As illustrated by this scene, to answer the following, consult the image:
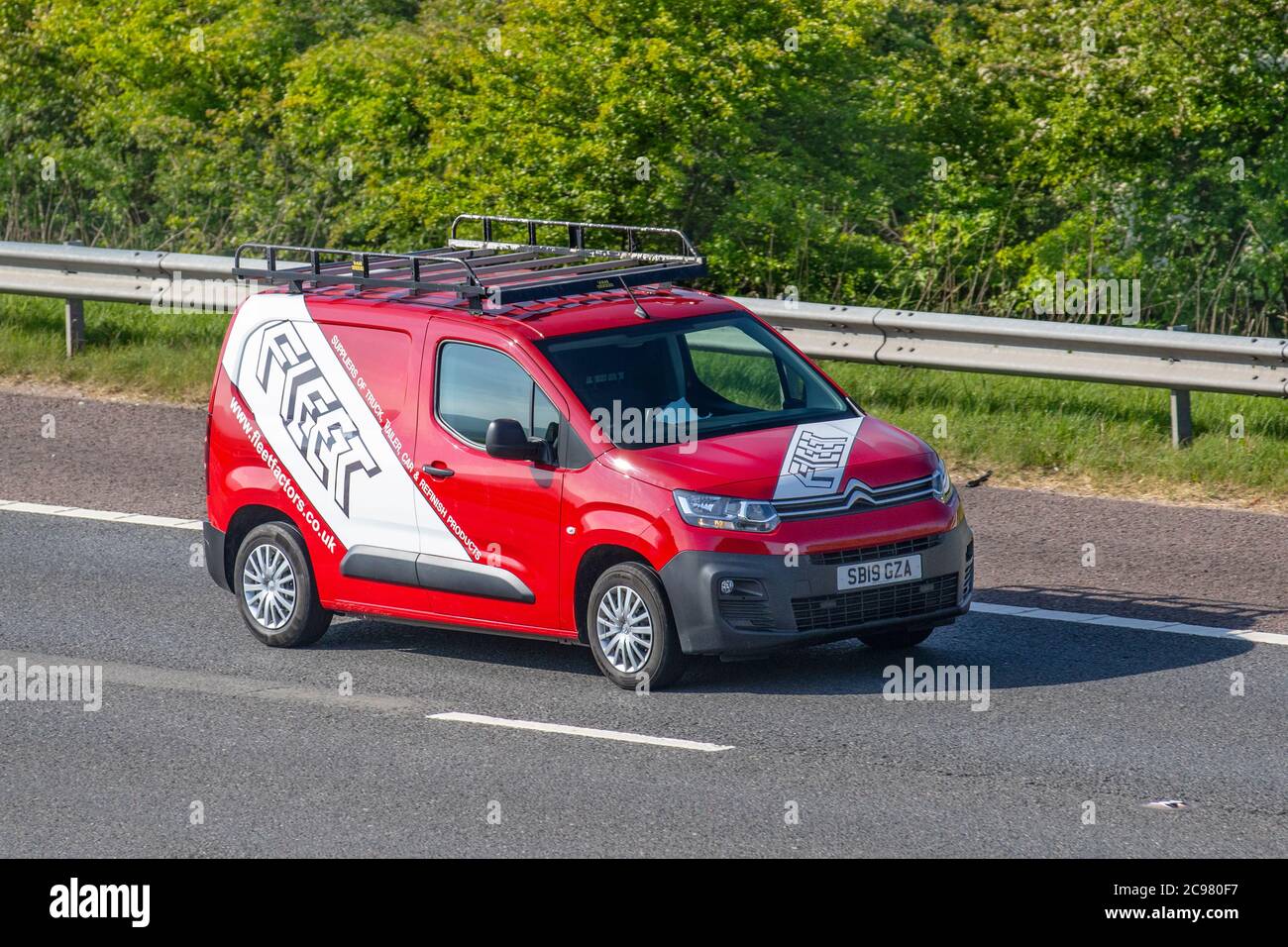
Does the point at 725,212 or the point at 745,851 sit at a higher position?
the point at 725,212

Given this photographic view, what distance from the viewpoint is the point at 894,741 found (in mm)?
→ 7961

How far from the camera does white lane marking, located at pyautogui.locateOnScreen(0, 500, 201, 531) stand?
12.3m

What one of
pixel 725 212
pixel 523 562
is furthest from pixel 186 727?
pixel 725 212

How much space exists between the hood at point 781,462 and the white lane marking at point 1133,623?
1371 millimetres

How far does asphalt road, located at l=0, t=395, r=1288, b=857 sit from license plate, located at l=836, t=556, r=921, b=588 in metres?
0.49

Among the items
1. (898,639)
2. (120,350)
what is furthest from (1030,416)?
(120,350)

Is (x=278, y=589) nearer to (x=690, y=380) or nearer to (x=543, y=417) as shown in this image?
(x=543, y=417)

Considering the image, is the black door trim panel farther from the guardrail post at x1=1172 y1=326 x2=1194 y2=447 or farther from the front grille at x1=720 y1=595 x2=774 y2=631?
the guardrail post at x1=1172 y1=326 x2=1194 y2=447

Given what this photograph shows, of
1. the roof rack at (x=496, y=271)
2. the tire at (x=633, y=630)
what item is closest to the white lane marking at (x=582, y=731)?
the tire at (x=633, y=630)

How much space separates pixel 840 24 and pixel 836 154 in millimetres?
1457

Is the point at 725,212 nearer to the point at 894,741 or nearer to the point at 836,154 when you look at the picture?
the point at 836,154

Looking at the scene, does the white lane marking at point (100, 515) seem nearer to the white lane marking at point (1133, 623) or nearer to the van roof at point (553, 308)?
the van roof at point (553, 308)

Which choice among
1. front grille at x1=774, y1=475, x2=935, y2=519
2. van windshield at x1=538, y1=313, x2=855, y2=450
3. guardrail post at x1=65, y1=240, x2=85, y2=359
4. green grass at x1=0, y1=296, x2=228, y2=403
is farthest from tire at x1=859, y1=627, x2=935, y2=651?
guardrail post at x1=65, y1=240, x2=85, y2=359

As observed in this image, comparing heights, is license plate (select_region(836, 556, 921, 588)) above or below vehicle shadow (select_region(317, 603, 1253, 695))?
above
